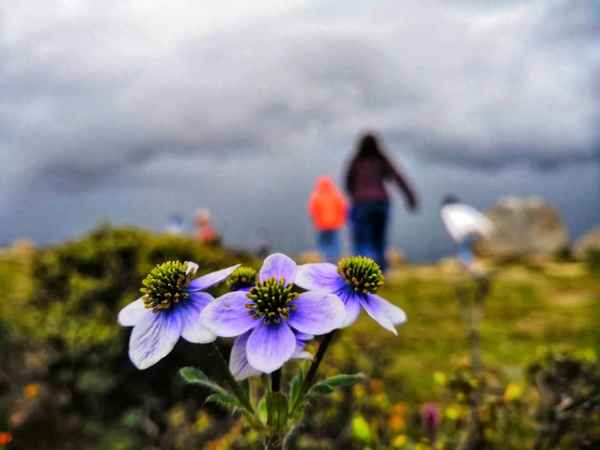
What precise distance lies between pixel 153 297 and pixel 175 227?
35.8ft

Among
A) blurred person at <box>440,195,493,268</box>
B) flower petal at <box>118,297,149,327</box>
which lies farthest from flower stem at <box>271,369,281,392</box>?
blurred person at <box>440,195,493,268</box>

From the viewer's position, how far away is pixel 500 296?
1098 centimetres

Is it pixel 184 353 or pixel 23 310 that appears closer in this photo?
pixel 184 353

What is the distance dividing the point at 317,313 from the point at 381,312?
0.18 meters

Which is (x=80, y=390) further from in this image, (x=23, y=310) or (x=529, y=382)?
(x=529, y=382)

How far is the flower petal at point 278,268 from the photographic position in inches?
42.3

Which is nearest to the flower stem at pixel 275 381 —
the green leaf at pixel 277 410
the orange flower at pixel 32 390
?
the green leaf at pixel 277 410

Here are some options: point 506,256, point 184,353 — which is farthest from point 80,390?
point 506,256

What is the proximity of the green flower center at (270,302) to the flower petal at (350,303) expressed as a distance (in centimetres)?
12

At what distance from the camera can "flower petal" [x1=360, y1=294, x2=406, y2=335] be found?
1.06m

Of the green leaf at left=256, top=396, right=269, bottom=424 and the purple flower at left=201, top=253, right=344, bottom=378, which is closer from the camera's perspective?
the purple flower at left=201, top=253, right=344, bottom=378

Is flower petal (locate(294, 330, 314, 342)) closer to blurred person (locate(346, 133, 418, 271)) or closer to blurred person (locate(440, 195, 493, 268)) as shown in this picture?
blurred person (locate(440, 195, 493, 268))

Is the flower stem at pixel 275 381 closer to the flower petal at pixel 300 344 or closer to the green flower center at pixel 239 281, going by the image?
the flower petal at pixel 300 344

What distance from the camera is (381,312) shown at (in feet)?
3.69
